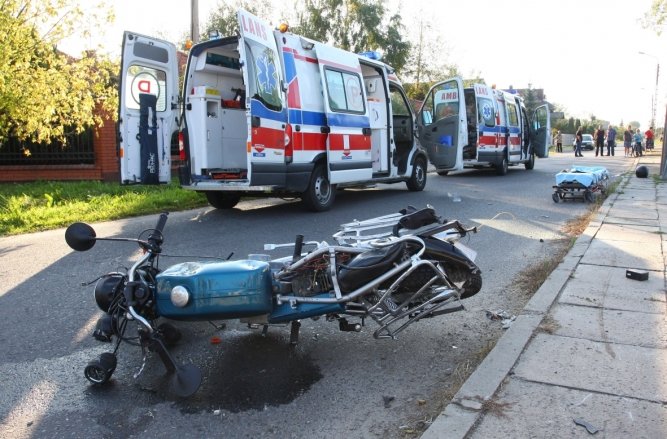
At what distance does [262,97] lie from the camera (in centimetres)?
836

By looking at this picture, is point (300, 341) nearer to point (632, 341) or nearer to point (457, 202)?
point (632, 341)

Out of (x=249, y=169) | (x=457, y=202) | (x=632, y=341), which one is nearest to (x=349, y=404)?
(x=632, y=341)

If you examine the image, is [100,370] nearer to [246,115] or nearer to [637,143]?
[246,115]

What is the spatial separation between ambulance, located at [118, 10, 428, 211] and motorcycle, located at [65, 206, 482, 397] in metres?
4.80

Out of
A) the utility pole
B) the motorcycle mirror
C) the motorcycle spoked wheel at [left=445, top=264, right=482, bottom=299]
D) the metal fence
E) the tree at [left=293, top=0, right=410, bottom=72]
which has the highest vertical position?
the tree at [left=293, top=0, right=410, bottom=72]

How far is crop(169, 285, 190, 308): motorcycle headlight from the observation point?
11.2 feet

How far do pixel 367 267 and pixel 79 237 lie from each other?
6.13ft

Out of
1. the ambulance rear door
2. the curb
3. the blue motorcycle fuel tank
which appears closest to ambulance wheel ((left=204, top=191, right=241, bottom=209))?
the curb

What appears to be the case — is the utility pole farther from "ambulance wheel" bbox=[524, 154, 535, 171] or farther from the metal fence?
"ambulance wheel" bbox=[524, 154, 535, 171]

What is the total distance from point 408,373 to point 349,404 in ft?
1.83

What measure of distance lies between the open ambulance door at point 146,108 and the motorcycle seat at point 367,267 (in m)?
6.18

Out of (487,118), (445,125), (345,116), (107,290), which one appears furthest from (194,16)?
(107,290)

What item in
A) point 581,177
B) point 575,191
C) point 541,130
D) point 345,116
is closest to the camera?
point 345,116

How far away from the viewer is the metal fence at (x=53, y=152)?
1628cm
